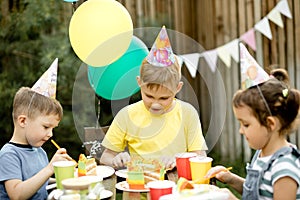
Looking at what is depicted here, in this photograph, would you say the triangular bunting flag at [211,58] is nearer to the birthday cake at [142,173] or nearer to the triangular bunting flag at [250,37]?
the triangular bunting flag at [250,37]

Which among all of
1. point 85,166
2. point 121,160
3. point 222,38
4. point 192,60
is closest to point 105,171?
point 121,160

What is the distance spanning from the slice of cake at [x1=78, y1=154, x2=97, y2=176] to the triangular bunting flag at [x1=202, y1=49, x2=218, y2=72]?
233cm

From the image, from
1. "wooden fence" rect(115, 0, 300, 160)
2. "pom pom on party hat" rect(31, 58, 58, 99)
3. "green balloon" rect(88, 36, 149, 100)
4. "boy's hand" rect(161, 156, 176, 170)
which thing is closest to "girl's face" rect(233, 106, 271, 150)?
"boy's hand" rect(161, 156, 176, 170)

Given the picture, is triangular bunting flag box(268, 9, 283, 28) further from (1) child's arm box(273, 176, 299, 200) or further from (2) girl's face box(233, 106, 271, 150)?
(1) child's arm box(273, 176, 299, 200)

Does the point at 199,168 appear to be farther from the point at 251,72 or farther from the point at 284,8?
the point at 284,8

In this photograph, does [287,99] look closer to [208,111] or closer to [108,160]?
[108,160]

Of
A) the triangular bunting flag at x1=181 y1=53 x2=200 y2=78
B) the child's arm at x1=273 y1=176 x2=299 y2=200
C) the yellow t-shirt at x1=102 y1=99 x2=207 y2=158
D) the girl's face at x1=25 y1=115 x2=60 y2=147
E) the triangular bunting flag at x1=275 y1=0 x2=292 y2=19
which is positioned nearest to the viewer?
the child's arm at x1=273 y1=176 x2=299 y2=200

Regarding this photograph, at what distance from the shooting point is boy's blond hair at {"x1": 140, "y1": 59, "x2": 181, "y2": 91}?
253 cm

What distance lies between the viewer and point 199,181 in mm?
2148

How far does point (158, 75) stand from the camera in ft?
8.34

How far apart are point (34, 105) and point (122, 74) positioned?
30.6 inches

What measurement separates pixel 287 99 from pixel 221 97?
9.78 feet

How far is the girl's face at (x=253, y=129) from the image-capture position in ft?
6.60


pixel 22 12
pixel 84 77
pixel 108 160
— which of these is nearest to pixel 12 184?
pixel 108 160
